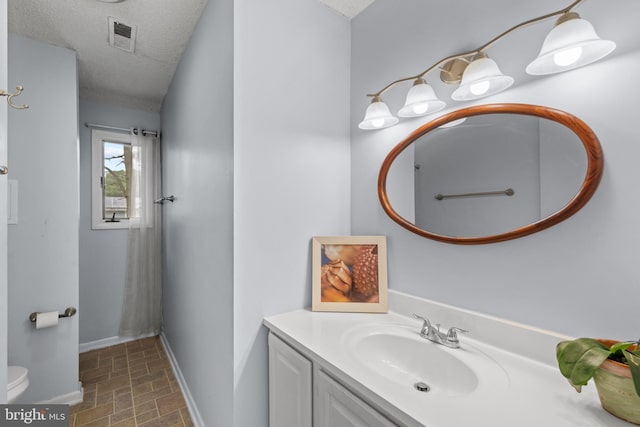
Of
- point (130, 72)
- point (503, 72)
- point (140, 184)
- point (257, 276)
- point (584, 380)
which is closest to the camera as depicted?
point (584, 380)

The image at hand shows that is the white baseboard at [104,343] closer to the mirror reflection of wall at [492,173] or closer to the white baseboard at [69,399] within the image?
the white baseboard at [69,399]

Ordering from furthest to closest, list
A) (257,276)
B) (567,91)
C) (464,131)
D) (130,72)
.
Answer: (130,72), (257,276), (464,131), (567,91)

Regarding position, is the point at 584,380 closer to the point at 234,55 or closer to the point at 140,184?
the point at 234,55

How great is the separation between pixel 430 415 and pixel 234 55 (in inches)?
56.3

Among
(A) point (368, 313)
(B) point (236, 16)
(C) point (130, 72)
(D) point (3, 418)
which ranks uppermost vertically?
(C) point (130, 72)

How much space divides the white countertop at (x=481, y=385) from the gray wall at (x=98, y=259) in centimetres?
250

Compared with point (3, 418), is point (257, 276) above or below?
above

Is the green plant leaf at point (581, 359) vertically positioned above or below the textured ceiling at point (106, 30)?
below

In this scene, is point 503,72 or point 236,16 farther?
point 236,16

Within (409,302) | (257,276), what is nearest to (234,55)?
(257,276)

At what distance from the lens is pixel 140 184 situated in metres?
2.90

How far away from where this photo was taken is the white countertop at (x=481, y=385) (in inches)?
25.9

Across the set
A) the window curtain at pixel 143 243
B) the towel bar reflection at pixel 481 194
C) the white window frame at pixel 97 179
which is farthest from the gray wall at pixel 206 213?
the white window frame at pixel 97 179

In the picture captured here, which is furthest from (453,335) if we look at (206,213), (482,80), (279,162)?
(206,213)
